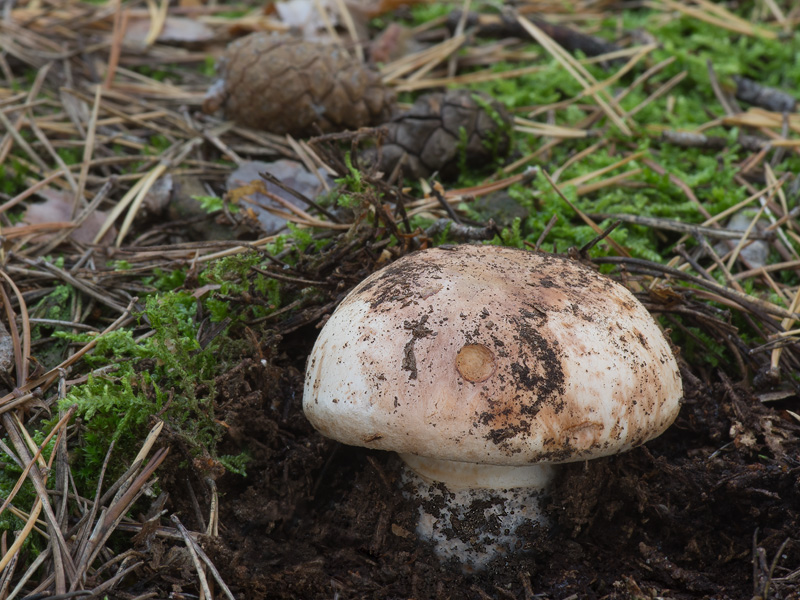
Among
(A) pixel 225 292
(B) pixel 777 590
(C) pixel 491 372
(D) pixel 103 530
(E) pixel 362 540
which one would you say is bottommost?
(E) pixel 362 540

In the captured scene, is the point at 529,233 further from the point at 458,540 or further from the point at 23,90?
the point at 23,90

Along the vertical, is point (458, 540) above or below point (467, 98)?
below

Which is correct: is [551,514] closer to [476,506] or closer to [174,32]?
[476,506]

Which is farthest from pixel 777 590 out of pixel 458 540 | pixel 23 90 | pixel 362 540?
pixel 23 90

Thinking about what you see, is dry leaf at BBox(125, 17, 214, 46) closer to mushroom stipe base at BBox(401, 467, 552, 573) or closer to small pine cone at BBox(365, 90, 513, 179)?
small pine cone at BBox(365, 90, 513, 179)

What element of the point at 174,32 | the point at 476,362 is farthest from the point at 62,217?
the point at 476,362

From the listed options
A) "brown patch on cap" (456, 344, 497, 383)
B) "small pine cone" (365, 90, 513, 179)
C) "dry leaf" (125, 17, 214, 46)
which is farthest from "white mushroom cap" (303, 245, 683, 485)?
"dry leaf" (125, 17, 214, 46)
